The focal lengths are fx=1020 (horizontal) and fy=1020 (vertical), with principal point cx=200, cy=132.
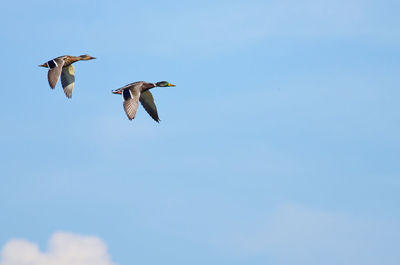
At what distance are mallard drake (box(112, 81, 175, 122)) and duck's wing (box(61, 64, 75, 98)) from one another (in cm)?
654

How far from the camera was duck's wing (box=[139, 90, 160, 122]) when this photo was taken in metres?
84.2

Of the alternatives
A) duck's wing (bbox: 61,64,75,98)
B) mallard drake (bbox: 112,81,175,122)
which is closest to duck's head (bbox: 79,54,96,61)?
duck's wing (bbox: 61,64,75,98)

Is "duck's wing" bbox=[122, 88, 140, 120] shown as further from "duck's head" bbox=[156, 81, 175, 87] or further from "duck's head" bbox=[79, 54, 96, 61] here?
"duck's head" bbox=[79, 54, 96, 61]

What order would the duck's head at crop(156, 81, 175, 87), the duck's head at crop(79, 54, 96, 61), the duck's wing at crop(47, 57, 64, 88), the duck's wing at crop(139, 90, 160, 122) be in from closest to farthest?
the duck's wing at crop(47, 57, 64, 88), the duck's head at crop(156, 81, 175, 87), the duck's wing at crop(139, 90, 160, 122), the duck's head at crop(79, 54, 96, 61)

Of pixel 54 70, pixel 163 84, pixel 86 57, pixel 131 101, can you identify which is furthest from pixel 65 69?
pixel 131 101

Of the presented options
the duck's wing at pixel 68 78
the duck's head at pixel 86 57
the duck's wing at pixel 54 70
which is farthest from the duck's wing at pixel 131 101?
the duck's head at pixel 86 57

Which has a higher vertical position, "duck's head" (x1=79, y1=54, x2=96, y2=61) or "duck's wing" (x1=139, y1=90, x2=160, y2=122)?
"duck's head" (x1=79, y1=54, x2=96, y2=61)

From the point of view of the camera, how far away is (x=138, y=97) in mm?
78438

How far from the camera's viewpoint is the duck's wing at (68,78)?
86438mm

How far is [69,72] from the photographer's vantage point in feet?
286

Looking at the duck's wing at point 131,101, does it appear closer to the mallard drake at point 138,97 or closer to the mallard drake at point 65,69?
the mallard drake at point 138,97

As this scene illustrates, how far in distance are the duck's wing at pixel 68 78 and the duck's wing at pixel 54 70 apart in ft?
5.08

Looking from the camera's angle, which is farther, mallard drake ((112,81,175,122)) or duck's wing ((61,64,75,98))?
duck's wing ((61,64,75,98))

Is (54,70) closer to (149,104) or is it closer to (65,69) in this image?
(65,69)
